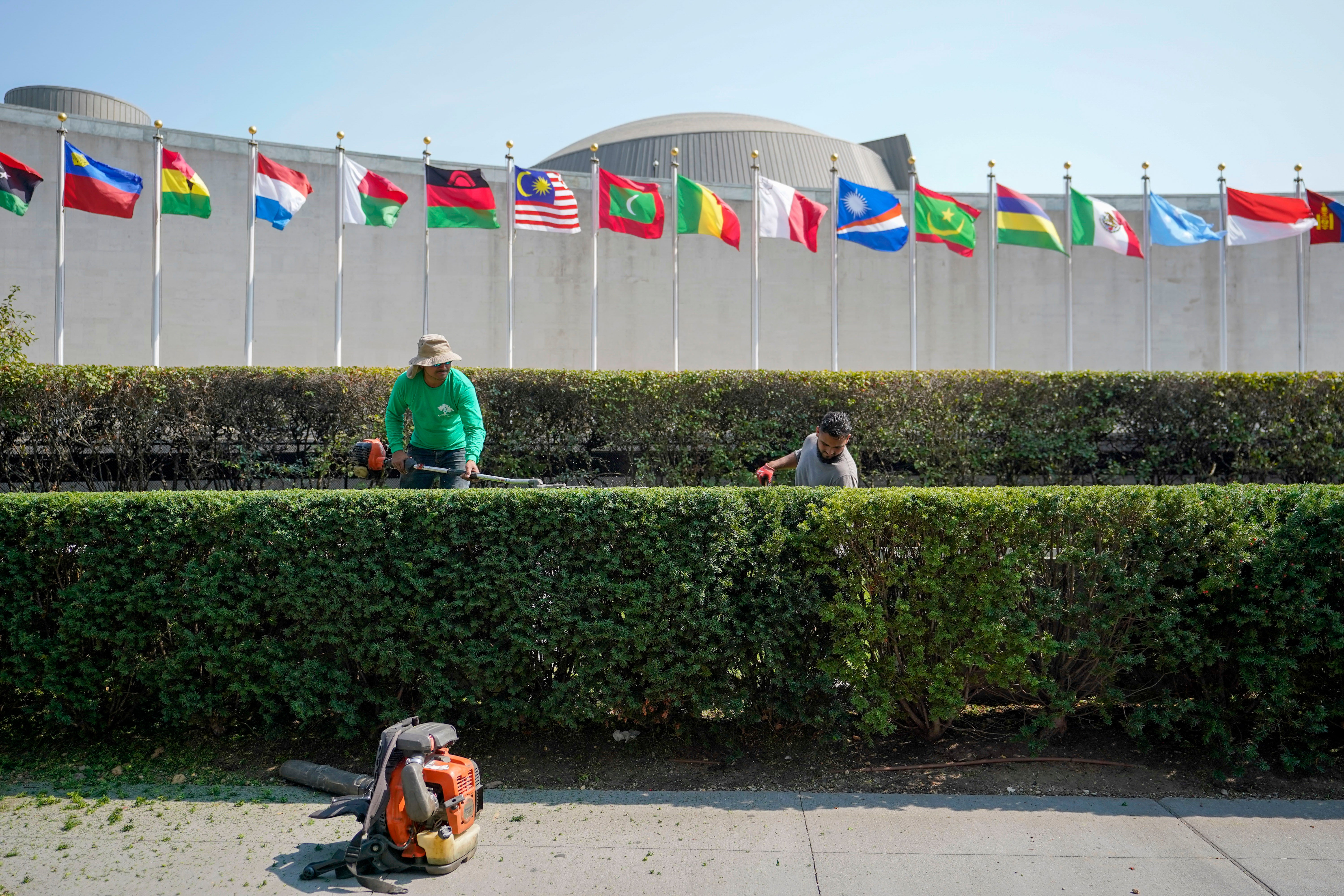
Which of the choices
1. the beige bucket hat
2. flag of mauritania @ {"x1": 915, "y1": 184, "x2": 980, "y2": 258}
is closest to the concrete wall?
flag of mauritania @ {"x1": 915, "y1": 184, "x2": 980, "y2": 258}

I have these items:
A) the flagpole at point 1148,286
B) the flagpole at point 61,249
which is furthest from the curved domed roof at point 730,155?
the flagpole at point 61,249

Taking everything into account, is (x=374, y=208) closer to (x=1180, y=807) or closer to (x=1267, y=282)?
(x=1180, y=807)

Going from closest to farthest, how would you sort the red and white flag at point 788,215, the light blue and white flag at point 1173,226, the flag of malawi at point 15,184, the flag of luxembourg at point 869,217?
1. the flag of malawi at point 15,184
2. the red and white flag at point 788,215
3. the flag of luxembourg at point 869,217
4. the light blue and white flag at point 1173,226

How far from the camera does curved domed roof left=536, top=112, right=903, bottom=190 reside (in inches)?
843

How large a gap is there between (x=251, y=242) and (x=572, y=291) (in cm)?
590

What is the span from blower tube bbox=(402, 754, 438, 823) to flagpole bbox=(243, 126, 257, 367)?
10.2 m

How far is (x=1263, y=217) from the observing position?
13.3m

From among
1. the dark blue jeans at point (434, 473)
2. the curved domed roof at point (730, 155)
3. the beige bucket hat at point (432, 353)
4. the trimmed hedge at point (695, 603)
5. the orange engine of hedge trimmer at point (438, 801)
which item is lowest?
the orange engine of hedge trimmer at point (438, 801)

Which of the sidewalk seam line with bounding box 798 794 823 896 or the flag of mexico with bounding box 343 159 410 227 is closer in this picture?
the sidewalk seam line with bounding box 798 794 823 896

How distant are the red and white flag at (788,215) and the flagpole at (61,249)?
32.3 feet

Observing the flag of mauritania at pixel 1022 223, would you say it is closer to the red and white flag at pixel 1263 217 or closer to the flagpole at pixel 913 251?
the flagpole at pixel 913 251

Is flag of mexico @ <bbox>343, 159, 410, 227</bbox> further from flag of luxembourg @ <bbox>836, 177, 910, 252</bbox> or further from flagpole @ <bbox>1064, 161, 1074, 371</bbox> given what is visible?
flagpole @ <bbox>1064, 161, 1074, 371</bbox>

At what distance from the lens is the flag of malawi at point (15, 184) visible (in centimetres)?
1064

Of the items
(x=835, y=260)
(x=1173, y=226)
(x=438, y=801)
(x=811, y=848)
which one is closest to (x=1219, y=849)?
(x=811, y=848)
